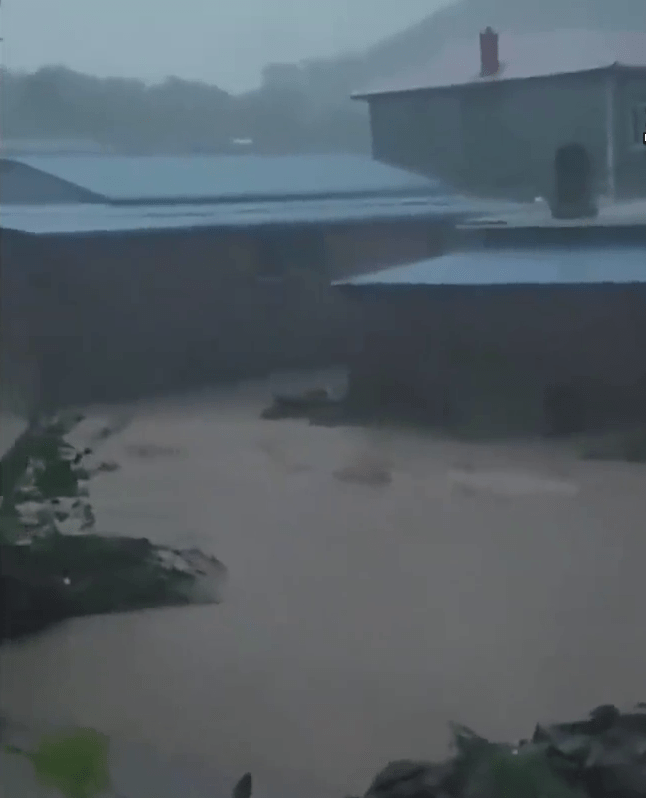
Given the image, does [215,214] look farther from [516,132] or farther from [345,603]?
[345,603]

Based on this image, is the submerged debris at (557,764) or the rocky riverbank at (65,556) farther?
the rocky riverbank at (65,556)

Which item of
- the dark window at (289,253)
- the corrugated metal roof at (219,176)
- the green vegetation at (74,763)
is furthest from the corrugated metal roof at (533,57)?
Answer: the green vegetation at (74,763)

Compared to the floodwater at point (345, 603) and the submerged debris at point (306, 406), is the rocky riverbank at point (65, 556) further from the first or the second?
the submerged debris at point (306, 406)

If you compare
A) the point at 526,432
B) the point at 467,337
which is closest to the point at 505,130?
the point at 467,337

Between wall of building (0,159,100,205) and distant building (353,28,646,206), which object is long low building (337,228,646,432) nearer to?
distant building (353,28,646,206)

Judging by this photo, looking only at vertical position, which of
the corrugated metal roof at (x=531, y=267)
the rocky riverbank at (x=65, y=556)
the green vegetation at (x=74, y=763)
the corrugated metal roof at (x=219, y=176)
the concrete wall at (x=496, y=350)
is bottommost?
the green vegetation at (x=74, y=763)

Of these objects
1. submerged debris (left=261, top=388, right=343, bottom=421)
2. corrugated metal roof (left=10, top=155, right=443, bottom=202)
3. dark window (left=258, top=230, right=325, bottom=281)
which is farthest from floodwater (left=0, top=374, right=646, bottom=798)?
corrugated metal roof (left=10, top=155, right=443, bottom=202)
